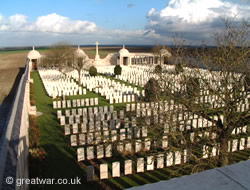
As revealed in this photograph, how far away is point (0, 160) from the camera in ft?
12.0

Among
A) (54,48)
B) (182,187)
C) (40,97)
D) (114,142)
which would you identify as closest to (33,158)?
(114,142)

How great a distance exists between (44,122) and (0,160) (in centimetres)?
729

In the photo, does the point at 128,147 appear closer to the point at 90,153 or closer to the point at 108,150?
the point at 108,150

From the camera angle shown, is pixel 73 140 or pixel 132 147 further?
pixel 73 140

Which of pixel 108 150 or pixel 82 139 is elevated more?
pixel 82 139

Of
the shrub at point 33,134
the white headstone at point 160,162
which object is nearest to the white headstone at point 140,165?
the white headstone at point 160,162

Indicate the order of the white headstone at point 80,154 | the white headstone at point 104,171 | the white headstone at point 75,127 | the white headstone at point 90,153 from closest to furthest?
1. the white headstone at point 104,171
2. the white headstone at point 80,154
3. the white headstone at point 90,153
4. the white headstone at point 75,127

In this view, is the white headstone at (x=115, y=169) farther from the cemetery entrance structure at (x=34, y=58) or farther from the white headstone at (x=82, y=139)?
the cemetery entrance structure at (x=34, y=58)

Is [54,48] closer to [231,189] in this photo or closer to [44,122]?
[44,122]

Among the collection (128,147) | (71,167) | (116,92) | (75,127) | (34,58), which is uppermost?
(34,58)

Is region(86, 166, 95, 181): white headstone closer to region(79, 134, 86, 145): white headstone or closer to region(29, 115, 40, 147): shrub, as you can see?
region(79, 134, 86, 145): white headstone

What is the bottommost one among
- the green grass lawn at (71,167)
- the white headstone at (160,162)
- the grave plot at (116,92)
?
the green grass lawn at (71,167)

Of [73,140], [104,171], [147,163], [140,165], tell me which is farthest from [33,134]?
[147,163]

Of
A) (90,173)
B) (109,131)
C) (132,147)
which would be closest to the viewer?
(90,173)
